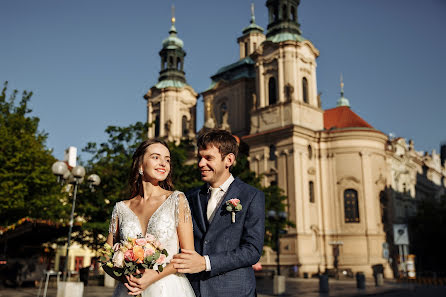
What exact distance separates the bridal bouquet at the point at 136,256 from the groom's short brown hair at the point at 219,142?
92 cm

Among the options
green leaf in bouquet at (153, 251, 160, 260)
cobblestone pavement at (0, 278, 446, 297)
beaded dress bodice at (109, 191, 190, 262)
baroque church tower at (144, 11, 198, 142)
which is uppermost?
baroque church tower at (144, 11, 198, 142)

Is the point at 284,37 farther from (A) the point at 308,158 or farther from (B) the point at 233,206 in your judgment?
(B) the point at 233,206

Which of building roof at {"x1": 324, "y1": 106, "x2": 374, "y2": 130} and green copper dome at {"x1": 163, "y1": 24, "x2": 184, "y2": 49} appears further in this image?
green copper dome at {"x1": 163, "y1": 24, "x2": 184, "y2": 49}

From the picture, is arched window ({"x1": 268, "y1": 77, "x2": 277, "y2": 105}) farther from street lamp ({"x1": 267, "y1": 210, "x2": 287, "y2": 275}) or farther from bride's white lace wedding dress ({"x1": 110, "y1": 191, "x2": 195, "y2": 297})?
bride's white lace wedding dress ({"x1": 110, "y1": 191, "x2": 195, "y2": 297})

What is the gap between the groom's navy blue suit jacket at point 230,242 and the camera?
3.47 meters

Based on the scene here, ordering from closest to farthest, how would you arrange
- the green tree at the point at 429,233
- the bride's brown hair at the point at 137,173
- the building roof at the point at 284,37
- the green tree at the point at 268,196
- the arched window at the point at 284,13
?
the bride's brown hair at the point at 137,173 → the green tree at the point at 268,196 → the building roof at the point at 284,37 → the arched window at the point at 284,13 → the green tree at the point at 429,233

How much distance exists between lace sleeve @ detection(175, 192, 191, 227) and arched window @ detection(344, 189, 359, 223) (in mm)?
37269

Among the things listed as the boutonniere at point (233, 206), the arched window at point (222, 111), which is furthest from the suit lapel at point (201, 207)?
the arched window at point (222, 111)

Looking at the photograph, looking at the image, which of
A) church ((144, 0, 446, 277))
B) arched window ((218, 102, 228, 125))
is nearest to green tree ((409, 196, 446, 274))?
church ((144, 0, 446, 277))

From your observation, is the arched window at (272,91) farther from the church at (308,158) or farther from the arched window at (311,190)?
the arched window at (311,190)

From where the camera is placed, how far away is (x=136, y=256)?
10.8ft

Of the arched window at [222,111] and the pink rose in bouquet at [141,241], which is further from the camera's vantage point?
the arched window at [222,111]

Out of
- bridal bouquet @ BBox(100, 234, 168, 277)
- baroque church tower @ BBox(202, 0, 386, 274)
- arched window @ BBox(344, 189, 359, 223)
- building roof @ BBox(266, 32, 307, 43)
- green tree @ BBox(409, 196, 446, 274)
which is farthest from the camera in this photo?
green tree @ BBox(409, 196, 446, 274)

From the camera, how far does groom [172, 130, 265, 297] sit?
3.43 m
